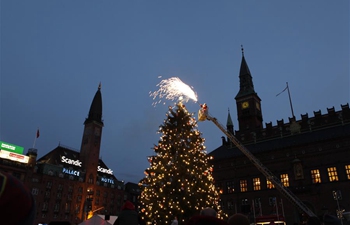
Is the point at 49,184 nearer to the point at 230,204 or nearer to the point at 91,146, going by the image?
the point at 91,146

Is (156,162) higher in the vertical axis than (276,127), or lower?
lower

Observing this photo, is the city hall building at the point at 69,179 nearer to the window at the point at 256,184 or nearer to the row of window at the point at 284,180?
the row of window at the point at 284,180

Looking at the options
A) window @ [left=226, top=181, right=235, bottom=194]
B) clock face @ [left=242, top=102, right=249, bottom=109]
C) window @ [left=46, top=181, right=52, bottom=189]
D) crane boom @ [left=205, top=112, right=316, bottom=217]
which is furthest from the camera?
window @ [left=46, top=181, right=52, bottom=189]

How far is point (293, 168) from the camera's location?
42375 millimetres

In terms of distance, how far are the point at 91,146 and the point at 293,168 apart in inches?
2225

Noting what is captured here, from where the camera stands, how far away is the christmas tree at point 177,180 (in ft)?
54.9

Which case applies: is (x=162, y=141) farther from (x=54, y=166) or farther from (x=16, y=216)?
(x=54, y=166)

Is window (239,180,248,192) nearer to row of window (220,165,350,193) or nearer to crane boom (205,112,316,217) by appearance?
row of window (220,165,350,193)

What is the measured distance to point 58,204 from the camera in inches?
2467

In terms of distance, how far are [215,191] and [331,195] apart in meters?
29.4

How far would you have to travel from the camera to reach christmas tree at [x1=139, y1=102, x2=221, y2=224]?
16719 millimetres

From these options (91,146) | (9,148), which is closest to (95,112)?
(91,146)

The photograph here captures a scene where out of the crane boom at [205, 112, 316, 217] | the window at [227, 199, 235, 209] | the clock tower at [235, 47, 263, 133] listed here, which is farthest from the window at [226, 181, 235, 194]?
the crane boom at [205, 112, 316, 217]

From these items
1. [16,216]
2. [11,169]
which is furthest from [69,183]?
[16,216]
